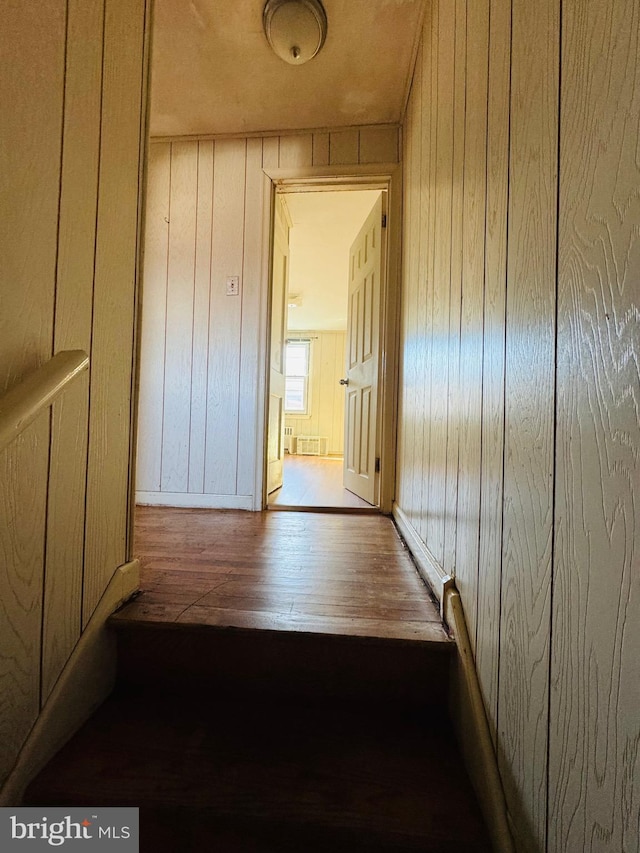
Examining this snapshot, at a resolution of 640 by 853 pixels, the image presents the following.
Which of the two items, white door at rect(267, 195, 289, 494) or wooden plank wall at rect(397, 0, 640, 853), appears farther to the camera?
white door at rect(267, 195, 289, 494)

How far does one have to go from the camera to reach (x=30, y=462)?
0.76 meters

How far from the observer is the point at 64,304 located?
84cm

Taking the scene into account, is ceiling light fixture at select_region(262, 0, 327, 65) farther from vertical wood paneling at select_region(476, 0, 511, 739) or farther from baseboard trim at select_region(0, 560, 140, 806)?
baseboard trim at select_region(0, 560, 140, 806)

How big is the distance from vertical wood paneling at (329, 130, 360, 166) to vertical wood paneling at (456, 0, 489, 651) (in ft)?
4.64

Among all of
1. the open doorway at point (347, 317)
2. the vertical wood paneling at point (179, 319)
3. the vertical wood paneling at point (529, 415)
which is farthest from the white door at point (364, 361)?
the vertical wood paneling at point (529, 415)

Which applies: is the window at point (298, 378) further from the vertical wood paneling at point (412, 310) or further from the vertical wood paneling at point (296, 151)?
the vertical wood paneling at point (412, 310)

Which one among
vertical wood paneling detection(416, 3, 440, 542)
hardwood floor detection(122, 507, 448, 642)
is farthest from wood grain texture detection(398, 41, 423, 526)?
hardwood floor detection(122, 507, 448, 642)

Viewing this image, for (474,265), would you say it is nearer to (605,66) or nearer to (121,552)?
(605,66)

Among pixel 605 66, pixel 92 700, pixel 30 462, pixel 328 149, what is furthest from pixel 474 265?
pixel 328 149

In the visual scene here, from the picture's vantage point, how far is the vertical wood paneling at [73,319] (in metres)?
0.82

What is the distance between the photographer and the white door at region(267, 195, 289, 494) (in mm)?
2555

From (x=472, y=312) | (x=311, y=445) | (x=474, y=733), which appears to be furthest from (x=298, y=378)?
(x=474, y=733)

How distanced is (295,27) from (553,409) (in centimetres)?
210

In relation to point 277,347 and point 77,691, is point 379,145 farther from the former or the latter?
point 77,691
